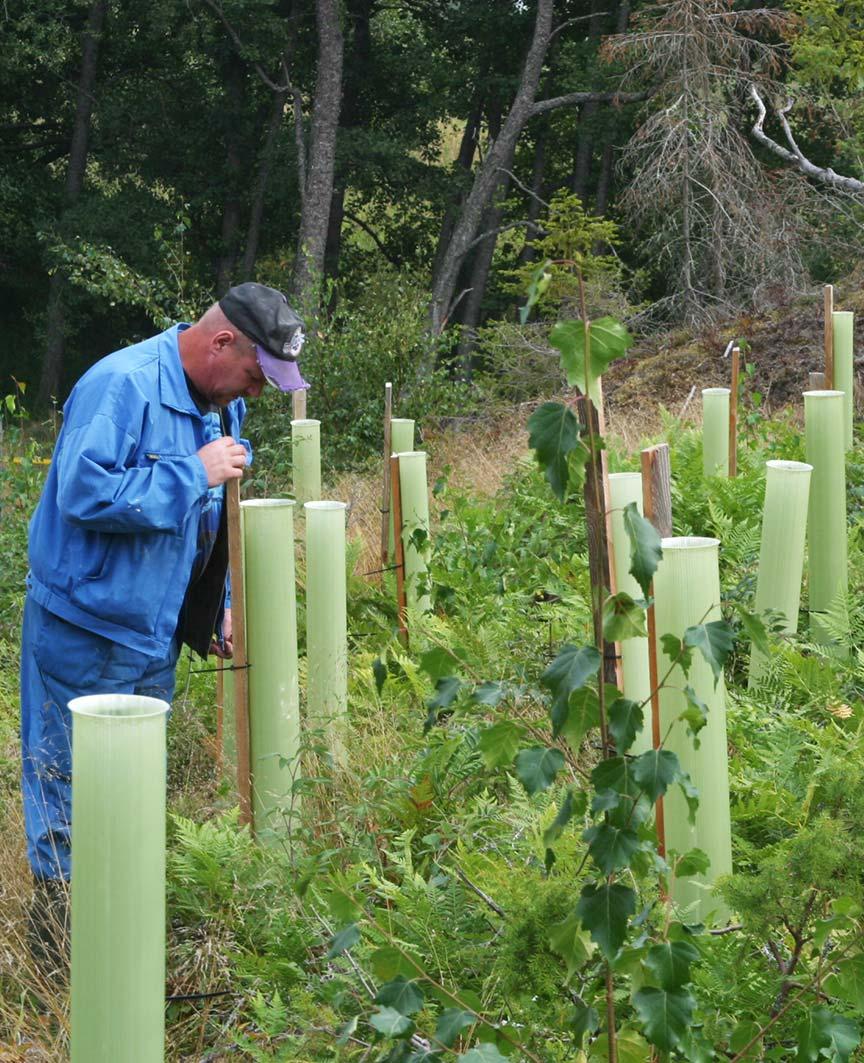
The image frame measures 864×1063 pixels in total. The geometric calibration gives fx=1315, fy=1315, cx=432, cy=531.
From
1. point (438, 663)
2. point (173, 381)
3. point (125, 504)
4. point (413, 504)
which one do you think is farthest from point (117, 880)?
point (413, 504)

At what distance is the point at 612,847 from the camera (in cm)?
192

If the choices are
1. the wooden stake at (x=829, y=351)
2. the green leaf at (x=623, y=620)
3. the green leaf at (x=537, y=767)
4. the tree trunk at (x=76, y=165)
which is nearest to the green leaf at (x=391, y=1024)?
the green leaf at (x=537, y=767)

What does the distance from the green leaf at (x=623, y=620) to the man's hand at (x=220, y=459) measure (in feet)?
5.99

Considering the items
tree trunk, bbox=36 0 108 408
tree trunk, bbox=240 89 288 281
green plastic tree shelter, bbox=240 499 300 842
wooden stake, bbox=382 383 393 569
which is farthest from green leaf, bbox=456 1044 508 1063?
tree trunk, bbox=36 0 108 408

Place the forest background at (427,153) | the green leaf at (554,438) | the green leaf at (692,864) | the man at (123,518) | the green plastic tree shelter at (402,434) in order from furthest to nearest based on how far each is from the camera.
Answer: the forest background at (427,153)
the green plastic tree shelter at (402,434)
the man at (123,518)
the green leaf at (692,864)
the green leaf at (554,438)

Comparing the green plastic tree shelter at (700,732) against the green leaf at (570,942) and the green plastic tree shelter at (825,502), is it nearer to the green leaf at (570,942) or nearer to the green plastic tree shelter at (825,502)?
the green leaf at (570,942)

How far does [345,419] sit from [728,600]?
24.5ft

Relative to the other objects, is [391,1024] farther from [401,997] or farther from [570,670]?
[570,670]

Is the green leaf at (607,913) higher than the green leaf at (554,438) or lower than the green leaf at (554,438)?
lower

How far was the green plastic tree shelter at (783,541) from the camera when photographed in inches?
160

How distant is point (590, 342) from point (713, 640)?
0.46 m

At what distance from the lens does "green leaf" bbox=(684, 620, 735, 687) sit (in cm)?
188

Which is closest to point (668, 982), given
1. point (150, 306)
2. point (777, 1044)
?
point (777, 1044)

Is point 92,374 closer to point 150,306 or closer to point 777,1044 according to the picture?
point 777,1044
